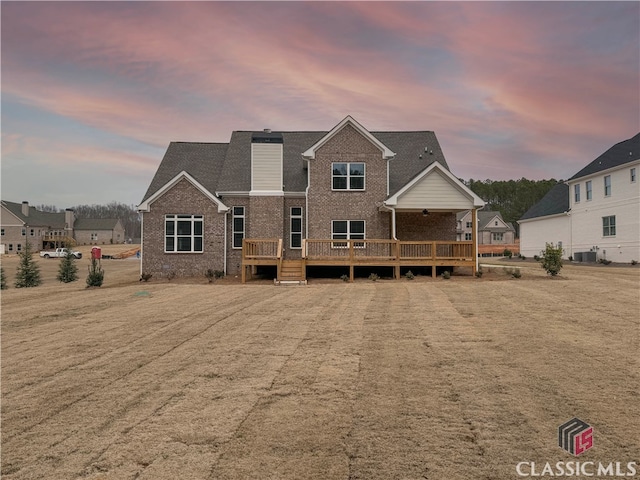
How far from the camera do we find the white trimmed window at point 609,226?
30556 millimetres

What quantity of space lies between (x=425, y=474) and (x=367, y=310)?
25.3ft

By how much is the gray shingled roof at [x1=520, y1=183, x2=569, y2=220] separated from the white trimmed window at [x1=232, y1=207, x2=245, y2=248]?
2929 centimetres

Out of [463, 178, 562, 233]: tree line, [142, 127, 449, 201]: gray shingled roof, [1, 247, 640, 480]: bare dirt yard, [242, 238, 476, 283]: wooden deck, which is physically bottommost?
[1, 247, 640, 480]: bare dirt yard

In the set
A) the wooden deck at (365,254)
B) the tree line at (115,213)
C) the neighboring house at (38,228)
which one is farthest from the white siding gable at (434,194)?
the tree line at (115,213)

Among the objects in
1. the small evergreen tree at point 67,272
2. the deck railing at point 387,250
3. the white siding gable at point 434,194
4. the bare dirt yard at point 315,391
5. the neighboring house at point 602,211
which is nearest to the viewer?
the bare dirt yard at point 315,391

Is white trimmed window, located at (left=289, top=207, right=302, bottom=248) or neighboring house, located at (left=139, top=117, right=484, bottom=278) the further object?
white trimmed window, located at (left=289, top=207, right=302, bottom=248)

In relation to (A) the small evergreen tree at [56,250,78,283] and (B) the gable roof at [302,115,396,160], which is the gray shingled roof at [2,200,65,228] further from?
(B) the gable roof at [302,115,396,160]

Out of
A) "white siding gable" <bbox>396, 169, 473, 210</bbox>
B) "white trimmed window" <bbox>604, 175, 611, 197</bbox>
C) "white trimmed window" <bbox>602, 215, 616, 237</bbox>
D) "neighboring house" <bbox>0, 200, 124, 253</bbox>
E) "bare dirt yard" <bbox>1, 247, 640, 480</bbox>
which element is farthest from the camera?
"neighboring house" <bbox>0, 200, 124, 253</bbox>

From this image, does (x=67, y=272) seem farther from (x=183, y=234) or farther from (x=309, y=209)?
(x=309, y=209)

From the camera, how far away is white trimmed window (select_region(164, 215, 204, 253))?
22094 mm

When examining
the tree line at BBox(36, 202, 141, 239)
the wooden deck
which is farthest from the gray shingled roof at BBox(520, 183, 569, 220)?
the tree line at BBox(36, 202, 141, 239)

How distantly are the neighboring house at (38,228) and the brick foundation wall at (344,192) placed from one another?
192ft

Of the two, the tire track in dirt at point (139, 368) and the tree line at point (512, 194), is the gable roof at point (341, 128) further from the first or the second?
the tree line at point (512, 194)

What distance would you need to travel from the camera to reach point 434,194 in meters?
20.8
